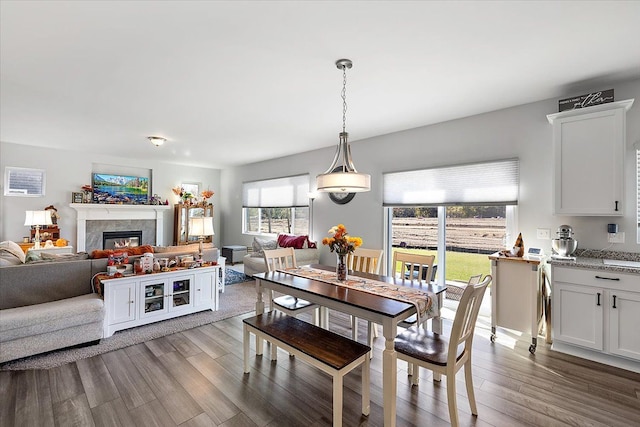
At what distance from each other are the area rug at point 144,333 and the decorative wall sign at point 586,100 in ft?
14.5

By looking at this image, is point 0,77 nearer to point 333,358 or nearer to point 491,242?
point 333,358

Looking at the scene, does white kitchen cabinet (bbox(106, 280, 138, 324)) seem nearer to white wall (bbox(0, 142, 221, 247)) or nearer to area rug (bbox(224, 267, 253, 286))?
area rug (bbox(224, 267, 253, 286))

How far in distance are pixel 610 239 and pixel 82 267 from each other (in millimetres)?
5695

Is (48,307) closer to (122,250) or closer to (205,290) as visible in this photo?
(122,250)

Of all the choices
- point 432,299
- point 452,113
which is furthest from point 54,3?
point 452,113

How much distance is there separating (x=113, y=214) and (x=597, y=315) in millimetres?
8476

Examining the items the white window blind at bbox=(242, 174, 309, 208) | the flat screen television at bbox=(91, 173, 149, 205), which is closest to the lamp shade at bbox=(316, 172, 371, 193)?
the white window blind at bbox=(242, 174, 309, 208)

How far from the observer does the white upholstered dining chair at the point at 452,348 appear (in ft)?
5.75

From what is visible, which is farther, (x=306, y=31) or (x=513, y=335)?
(x=513, y=335)

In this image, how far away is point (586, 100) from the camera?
2836 millimetres

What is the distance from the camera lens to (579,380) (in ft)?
7.83

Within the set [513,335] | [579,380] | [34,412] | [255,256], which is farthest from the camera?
[255,256]

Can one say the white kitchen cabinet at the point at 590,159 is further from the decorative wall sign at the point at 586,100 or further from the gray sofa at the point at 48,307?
the gray sofa at the point at 48,307

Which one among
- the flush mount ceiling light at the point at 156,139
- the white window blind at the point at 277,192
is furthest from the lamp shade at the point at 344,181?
the flush mount ceiling light at the point at 156,139
